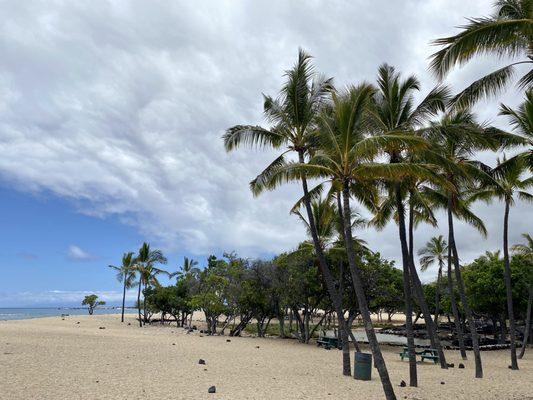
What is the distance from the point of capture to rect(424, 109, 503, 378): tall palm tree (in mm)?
12320

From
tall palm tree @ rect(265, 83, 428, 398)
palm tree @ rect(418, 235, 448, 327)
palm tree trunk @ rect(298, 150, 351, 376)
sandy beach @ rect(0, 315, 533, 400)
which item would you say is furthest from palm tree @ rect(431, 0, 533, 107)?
palm tree @ rect(418, 235, 448, 327)

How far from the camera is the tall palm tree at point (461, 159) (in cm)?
1232

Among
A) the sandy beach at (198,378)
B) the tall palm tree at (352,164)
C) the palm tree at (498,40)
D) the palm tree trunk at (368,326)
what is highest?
the palm tree at (498,40)

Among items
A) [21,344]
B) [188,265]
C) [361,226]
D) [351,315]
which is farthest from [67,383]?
[188,265]

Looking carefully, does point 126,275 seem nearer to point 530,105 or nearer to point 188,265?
point 188,265

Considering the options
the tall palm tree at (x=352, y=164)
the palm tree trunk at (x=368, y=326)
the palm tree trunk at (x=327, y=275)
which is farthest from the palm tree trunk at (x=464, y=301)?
the palm tree trunk at (x=368, y=326)

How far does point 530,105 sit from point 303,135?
647 centimetres

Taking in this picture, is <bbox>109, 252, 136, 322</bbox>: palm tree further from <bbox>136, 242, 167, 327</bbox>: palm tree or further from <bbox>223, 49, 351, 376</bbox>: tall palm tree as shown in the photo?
<bbox>223, 49, 351, 376</bbox>: tall palm tree

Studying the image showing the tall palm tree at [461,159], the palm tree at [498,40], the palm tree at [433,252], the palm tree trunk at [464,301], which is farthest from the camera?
the palm tree at [433,252]

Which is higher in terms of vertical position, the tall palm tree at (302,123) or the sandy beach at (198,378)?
the tall palm tree at (302,123)

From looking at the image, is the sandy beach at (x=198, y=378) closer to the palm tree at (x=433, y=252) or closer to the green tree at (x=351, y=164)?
the green tree at (x=351, y=164)

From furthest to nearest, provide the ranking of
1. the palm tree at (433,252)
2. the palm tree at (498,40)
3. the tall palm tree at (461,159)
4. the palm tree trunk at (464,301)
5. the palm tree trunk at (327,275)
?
the palm tree at (433,252) < the palm tree trunk at (464,301) < the palm tree trunk at (327,275) < the tall palm tree at (461,159) < the palm tree at (498,40)

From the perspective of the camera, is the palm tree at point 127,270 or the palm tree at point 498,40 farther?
the palm tree at point 127,270

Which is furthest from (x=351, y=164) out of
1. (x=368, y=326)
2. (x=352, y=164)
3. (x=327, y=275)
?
(x=327, y=275)
